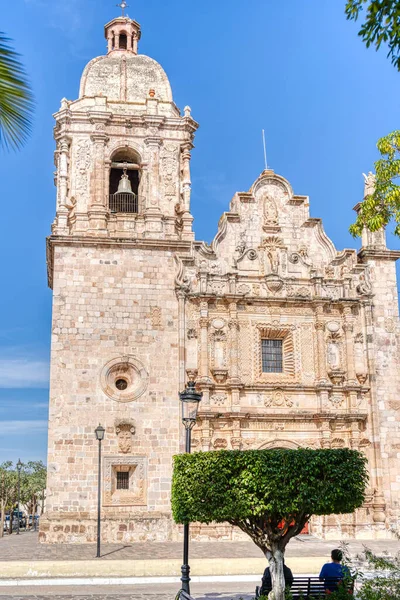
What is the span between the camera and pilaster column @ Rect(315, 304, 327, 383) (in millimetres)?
24266

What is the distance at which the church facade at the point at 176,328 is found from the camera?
22641 mm

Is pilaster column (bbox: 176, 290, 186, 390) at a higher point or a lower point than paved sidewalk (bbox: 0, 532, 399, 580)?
higher

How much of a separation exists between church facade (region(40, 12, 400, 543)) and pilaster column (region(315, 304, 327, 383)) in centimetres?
6

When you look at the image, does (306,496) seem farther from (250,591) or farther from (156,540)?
(156,540)

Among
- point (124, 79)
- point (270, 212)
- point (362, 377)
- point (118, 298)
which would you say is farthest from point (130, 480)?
point (124, 79)

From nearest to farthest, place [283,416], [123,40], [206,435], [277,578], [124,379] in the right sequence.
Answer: [277,578]
[206,435]
[124,379]
[283,416]
[123,40]

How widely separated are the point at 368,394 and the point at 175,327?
714 cm

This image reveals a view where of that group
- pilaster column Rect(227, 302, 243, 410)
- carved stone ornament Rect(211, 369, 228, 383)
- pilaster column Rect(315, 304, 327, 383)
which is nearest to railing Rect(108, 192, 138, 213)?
pilaster column Rect(227, 302, 243, 410)

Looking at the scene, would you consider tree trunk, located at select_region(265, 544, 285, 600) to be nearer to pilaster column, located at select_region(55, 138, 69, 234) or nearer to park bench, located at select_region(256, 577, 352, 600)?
park bench, located at select_region(256, 577, 352, 600)

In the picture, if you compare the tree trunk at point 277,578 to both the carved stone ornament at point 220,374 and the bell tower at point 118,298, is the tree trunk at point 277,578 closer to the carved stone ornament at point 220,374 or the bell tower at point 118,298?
the bell tower at point 118,298

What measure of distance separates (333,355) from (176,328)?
5.62 meters

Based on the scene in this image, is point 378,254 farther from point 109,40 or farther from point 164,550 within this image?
point 109,40

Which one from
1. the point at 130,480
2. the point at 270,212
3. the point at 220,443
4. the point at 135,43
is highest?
the point at 135,43

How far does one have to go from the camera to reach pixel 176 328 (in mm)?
24078
